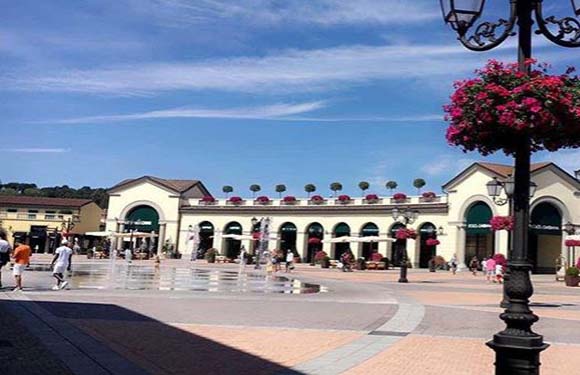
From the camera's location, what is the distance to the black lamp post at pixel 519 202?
19.0 feet

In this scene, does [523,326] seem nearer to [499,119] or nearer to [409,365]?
[499,119]

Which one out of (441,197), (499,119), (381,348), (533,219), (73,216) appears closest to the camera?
(499,119)

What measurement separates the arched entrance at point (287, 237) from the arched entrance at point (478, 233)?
19543 mm

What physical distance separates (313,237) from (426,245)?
42.4 ft

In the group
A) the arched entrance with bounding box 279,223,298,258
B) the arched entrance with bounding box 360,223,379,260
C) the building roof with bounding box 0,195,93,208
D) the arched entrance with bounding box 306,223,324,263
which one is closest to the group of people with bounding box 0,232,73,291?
the arched entrance with bounding box 360,223,379,260

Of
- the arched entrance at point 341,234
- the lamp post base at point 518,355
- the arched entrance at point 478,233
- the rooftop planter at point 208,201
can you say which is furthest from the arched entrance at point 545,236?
the lamp post base at point 518,355

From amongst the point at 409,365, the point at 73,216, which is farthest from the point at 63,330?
the point at 73,216

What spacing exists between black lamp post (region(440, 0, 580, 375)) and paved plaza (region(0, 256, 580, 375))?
2744 mm

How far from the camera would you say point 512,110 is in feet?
22.6

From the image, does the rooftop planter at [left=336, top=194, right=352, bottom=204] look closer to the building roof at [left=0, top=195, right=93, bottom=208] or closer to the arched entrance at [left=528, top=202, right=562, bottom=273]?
the arched entrance at [left=528, top=202, right=562, bottom=273]

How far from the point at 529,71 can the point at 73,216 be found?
260 ft

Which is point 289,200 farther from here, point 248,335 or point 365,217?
point 248,335

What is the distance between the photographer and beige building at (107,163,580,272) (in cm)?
5431

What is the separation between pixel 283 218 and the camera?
68.4m
